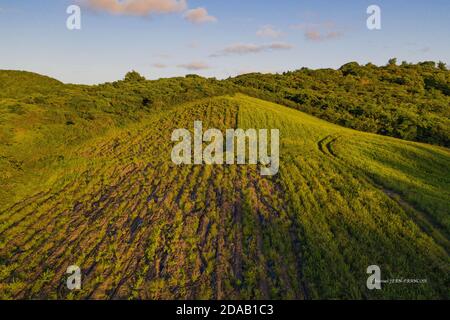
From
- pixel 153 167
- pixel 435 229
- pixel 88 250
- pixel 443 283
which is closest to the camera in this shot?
pixel 443 283

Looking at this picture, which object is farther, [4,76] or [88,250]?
[4,76]

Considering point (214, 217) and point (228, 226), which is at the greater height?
point (214, 217)

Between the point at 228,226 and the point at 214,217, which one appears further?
the point at 214,217

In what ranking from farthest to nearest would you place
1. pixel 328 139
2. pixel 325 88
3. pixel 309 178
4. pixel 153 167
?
pixel 325 88 < pixel 328 139 < pixel 153 167 < pixel 309 178
